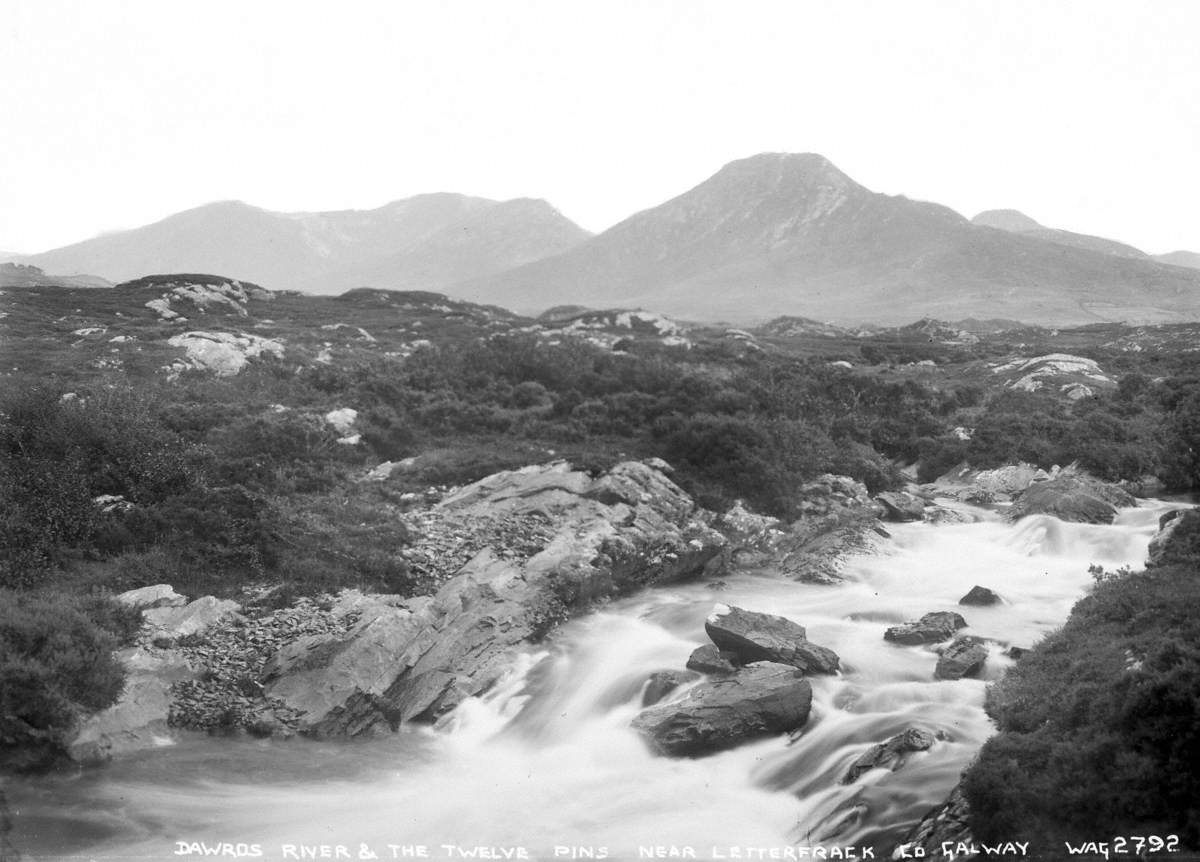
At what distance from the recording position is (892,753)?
10961mm

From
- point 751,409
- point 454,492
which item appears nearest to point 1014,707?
point 454,492

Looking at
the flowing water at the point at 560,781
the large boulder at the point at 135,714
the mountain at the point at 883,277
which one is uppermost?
the mountain at the point at 883,277

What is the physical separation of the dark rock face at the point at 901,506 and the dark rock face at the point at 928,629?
7.54m

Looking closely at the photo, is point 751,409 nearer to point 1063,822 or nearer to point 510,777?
point 510,777

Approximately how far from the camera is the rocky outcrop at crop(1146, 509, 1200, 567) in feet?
45.3

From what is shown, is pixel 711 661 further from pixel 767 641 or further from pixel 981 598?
pixel 981 598

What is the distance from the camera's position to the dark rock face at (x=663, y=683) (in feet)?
45.4

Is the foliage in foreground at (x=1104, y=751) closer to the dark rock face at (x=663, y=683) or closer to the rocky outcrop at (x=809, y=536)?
the dark rock face at (x=663, y=683)

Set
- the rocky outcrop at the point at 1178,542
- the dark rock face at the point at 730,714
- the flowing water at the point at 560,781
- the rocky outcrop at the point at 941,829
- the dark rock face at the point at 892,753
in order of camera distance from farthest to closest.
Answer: the rocky outcrop at the point at 1178,542 < the dark rock face at the point at 730,714 < the dark rock face at the point at 892,753 < the flowing water at the point at 560,781 < the rocky outcrop at the point at 941,829

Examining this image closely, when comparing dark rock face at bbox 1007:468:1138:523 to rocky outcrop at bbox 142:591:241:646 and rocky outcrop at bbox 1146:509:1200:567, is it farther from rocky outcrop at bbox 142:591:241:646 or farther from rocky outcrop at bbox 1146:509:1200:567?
rocky outcrop at bbox 142:591:241:646

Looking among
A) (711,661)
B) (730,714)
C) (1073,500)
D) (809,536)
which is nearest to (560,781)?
(730,714)

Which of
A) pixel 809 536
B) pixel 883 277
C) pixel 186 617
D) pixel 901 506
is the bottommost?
pixel 809 536

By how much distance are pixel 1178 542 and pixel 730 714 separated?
8.26 metres

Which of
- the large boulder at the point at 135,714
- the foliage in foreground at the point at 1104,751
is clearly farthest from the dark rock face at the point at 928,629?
the large boulder at the point at 135,714
